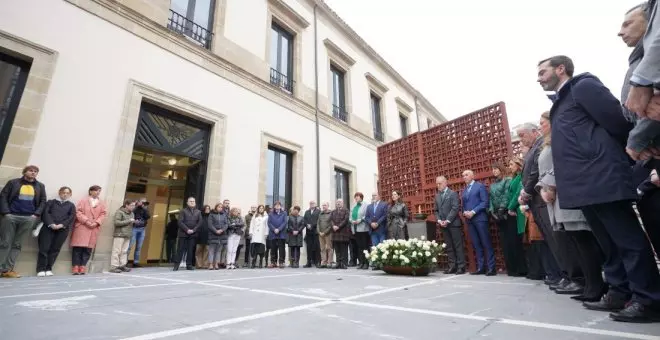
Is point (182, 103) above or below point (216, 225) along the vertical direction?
above

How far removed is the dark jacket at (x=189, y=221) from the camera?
672cm

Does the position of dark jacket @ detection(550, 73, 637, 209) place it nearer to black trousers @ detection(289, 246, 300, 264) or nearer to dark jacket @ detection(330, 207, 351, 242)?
dark jacket @ detection(330, 207, 351, 242)

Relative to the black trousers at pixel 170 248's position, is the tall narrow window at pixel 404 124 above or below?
above

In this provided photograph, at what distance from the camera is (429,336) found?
Result: 1.47 metres

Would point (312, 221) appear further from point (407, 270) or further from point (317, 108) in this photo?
point (317, 108)

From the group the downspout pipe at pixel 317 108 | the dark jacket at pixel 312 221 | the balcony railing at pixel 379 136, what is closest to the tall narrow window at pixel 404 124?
the balcony railing at pixel 379 136

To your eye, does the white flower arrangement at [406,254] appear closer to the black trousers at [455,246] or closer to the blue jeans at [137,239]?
the black trousers at [455,246]

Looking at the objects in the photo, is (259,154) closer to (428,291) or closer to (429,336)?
(428,291)

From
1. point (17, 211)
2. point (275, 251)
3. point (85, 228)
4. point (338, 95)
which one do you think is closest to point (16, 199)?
point (17, 211)

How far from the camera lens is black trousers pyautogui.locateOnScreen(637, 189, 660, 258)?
1.93m

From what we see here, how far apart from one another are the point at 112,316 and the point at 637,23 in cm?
355

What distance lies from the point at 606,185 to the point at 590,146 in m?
0.29

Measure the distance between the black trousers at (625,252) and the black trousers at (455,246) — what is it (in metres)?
3.55

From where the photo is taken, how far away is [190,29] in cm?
826
